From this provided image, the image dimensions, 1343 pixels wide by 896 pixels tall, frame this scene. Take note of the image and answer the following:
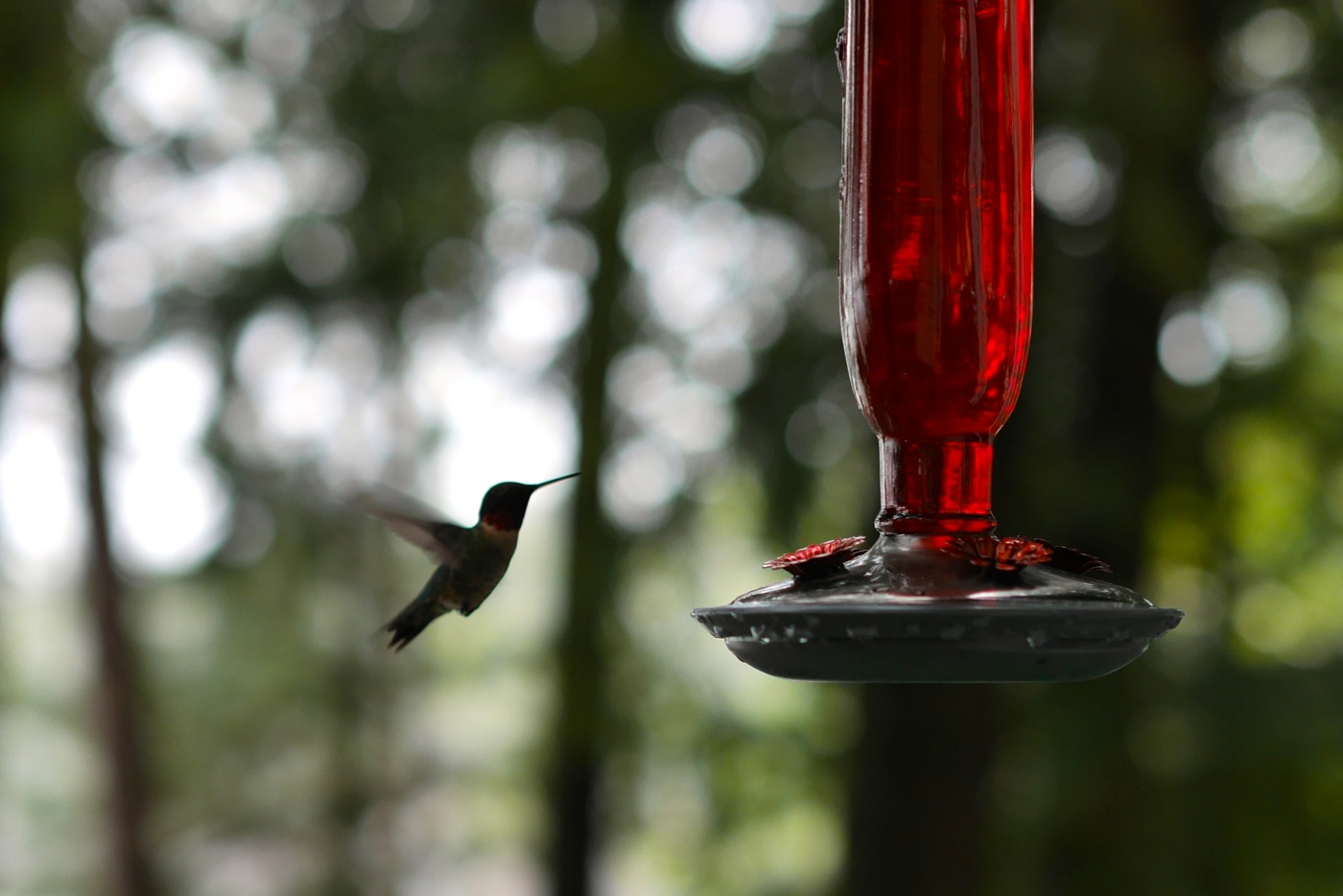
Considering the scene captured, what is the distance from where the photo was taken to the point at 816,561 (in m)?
1.21

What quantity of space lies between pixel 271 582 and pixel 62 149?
348cm

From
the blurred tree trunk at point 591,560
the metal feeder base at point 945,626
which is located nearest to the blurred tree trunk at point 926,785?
the blurred tree trunk at point 591,560

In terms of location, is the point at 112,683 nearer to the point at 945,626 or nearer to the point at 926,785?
the point at 926,785

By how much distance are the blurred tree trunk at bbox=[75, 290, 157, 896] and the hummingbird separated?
242 inches

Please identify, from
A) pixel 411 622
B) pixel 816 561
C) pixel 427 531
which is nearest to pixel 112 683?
pixel 427 531

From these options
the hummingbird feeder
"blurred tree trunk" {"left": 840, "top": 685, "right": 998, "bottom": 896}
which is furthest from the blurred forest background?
the hummingbird feeder

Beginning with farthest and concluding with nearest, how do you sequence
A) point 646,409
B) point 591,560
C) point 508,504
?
point 646,409 → point 591,560 → point 508,504

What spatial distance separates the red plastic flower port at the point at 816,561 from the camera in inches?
47.9

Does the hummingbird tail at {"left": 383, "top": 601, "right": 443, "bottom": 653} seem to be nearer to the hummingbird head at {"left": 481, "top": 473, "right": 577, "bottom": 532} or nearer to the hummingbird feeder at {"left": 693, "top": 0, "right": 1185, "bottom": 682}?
the hummingbird head at {"left": 481, "top": 473, "right": 577, "bottom": 532}

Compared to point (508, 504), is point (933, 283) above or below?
above

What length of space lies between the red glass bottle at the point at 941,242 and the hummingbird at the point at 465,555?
0.43m

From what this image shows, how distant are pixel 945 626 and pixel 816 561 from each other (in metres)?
0.21

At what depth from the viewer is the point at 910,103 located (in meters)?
1.25

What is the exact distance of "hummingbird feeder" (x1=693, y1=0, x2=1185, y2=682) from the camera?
120cm
